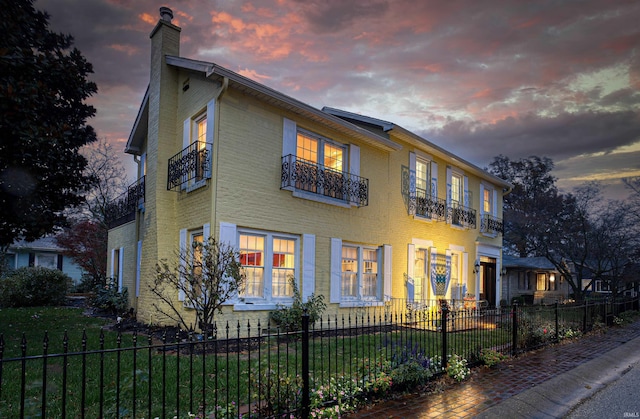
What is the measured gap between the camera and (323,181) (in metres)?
12.4

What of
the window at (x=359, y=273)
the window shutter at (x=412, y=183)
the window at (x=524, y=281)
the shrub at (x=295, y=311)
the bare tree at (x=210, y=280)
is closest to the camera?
the bare tree at (x=210, y=280)

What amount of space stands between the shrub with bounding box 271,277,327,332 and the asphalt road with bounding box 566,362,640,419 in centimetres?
578

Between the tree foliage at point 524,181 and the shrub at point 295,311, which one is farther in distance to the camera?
the tree foliage at point 524,181

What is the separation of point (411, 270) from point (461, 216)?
4.47 metres

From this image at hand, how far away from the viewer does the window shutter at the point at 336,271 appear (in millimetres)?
12355

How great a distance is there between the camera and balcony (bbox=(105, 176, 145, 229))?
14273 millimetres

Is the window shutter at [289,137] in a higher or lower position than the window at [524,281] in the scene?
higher

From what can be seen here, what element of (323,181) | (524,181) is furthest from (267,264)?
(524,181)

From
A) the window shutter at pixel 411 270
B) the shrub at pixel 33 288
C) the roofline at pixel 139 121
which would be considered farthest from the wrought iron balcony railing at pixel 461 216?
the shrub at pixel 33 288

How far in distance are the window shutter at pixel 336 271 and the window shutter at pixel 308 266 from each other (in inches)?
30.4

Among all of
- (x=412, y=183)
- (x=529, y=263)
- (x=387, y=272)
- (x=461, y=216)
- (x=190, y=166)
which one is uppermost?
(x=412, y=183)

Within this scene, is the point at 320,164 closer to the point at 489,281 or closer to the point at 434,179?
the point at 434,179

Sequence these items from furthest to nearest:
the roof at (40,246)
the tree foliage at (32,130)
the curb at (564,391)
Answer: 1. the roof at (40,246)
2. the tree foliage at (32,130)
3. the curb at (564,391)

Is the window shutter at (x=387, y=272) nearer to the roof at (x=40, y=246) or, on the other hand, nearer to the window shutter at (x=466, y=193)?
the window shutter at (x=466, y=193)
